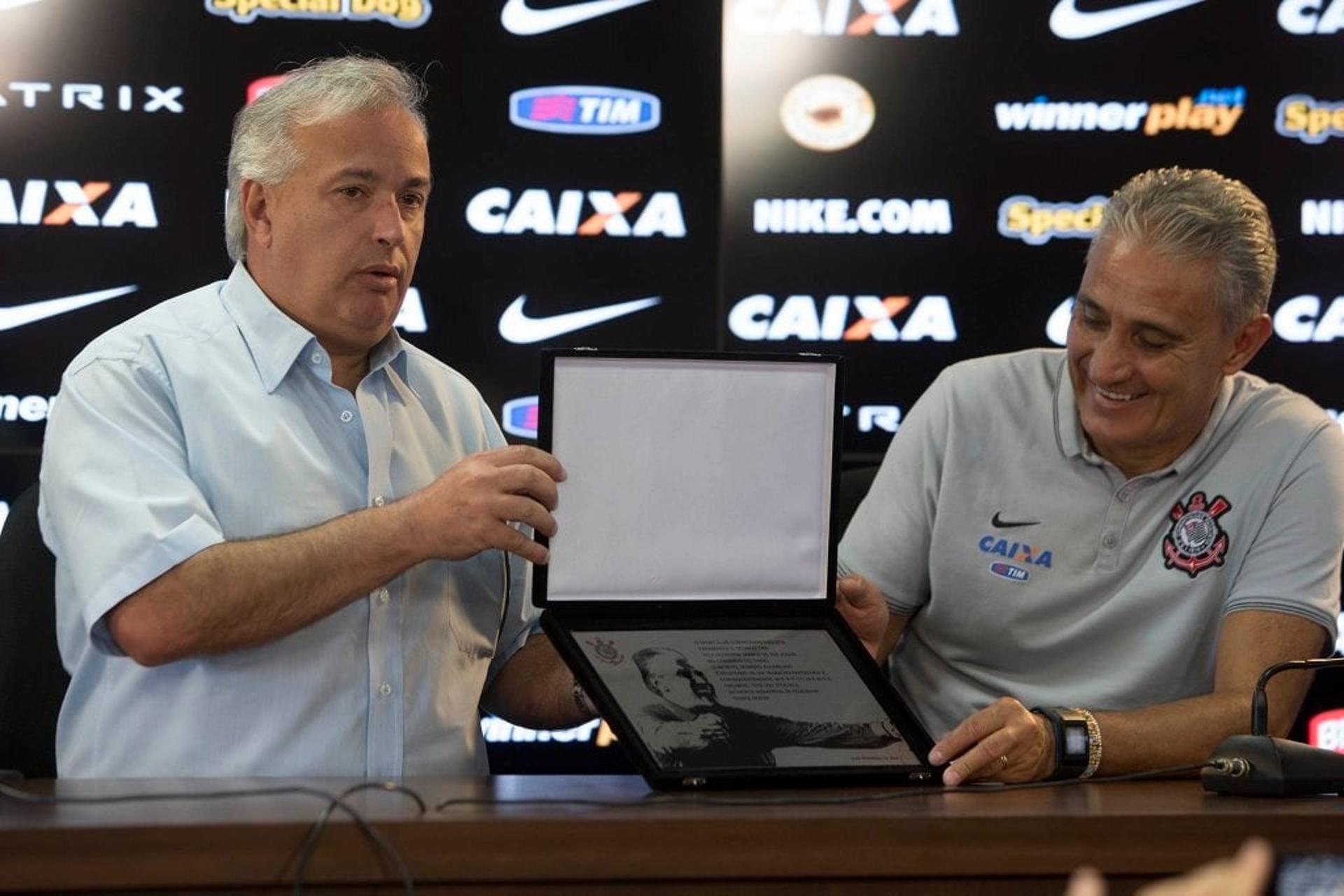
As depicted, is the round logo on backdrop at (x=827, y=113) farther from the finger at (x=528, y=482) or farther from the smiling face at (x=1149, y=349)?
the finger at (x=528, y=482)

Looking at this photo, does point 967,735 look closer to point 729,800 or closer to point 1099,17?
point 729,800

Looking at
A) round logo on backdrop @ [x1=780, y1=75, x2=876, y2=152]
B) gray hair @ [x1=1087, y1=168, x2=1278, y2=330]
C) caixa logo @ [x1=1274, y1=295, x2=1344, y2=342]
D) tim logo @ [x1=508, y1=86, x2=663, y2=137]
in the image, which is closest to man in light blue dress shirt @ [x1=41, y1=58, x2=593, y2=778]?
gray hair @ [x1=1087, y1=168, x2=1278, y2=330]

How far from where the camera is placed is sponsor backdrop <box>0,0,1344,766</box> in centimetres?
334

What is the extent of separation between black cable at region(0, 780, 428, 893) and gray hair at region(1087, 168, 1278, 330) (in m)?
1.27

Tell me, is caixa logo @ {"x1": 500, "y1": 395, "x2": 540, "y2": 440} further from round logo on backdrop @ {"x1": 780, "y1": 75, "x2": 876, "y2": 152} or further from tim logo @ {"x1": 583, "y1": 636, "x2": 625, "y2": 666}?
tim logo @ {"x1": 583, "y1": 636, "x2": 625, "y2": 666}

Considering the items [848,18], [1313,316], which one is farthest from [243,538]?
[1313,316]

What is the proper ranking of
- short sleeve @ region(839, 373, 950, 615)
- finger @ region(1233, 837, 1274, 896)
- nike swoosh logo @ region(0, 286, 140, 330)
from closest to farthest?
finger @ region(1233, 837, 1274, 896), short sleeve @ region(839, 373, 950, 615), nike swoosh logo @ region(0, 286, 140, 330)

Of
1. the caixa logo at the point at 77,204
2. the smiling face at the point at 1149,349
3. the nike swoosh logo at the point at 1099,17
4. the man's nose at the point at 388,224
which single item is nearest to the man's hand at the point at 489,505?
the man's nose at the point at 388,224

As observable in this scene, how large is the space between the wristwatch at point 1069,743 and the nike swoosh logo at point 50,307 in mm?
2167

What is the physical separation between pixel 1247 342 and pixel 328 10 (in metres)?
2.00

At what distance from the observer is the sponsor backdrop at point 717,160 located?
A: 132 inches

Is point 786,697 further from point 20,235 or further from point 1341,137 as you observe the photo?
point 1341,137

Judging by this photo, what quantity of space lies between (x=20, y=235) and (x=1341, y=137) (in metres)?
2.78

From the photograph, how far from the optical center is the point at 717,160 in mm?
3488
